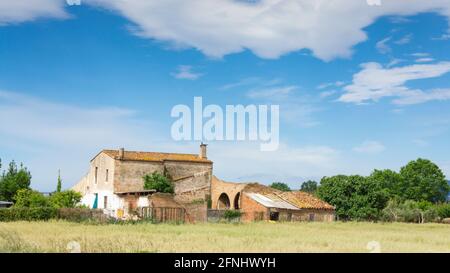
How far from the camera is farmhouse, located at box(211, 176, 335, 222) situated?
145 feet

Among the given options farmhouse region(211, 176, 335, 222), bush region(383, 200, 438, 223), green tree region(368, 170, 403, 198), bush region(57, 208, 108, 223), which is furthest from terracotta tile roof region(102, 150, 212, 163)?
green tree region(368, 170, 403, 198)

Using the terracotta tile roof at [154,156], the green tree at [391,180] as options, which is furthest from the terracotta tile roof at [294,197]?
the green tree at [391,180]

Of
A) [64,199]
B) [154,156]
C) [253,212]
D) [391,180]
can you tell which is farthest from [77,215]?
[391,180]

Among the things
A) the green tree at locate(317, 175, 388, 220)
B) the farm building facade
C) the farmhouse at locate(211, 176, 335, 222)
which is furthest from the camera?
the green tree at locate(317, 175, 388, 220)

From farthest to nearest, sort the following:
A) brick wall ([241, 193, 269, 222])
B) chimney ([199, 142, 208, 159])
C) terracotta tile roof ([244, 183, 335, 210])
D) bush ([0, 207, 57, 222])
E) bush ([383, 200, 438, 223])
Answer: chimney ([199, 142, 208, 159]) < bush ([383, 200, 438, 223]) < terracotta tile roof ([244, 183, 335, 210]) < brick wall ([241, 193, 269, 222]) < bush ([0, 207, 57, 222])

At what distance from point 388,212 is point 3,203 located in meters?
33.5

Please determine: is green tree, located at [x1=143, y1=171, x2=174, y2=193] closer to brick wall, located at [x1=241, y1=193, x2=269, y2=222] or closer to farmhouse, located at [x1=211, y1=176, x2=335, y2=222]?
farmhouse, located at [x1=211, y1=176, x2=335, y2=222]

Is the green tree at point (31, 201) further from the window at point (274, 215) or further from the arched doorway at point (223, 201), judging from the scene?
the arched doorway at point (223, 201)

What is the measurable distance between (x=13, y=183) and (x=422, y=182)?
2160 inches

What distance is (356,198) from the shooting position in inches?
1944

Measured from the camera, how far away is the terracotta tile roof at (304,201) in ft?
151

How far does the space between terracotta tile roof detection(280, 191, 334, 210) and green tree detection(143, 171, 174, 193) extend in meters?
9.47

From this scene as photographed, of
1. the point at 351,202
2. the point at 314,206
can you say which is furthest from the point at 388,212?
the point at 314,206
